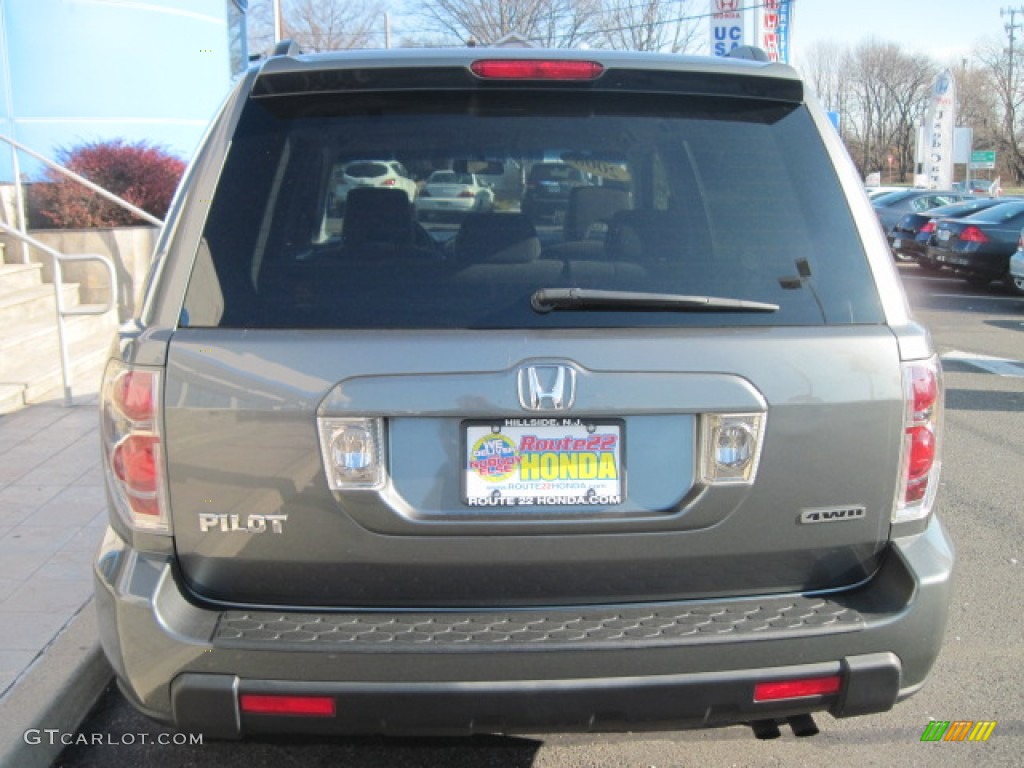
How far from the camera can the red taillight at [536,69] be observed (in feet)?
8.54

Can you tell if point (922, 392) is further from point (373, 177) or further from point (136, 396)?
point (136, 396)

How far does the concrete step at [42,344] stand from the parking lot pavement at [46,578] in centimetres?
96

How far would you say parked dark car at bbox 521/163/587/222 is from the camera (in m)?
2.71

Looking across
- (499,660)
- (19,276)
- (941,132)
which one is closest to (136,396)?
(499,660)

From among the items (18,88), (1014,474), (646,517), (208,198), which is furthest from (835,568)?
(18,88)

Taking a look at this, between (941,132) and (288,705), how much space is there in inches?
1786

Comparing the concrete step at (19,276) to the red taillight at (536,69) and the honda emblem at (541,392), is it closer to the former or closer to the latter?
the red taillight at (536,69)

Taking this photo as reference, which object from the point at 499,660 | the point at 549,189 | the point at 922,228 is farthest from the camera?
the point at 922,228

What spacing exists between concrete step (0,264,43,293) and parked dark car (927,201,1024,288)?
14.7m

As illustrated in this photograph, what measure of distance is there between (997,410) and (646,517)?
691cm

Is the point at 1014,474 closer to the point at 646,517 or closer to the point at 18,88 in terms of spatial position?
the point at 646,517

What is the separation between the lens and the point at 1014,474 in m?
6.42

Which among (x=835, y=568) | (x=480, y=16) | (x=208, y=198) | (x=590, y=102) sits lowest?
(x=835, y=568)

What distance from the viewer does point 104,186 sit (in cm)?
1148
